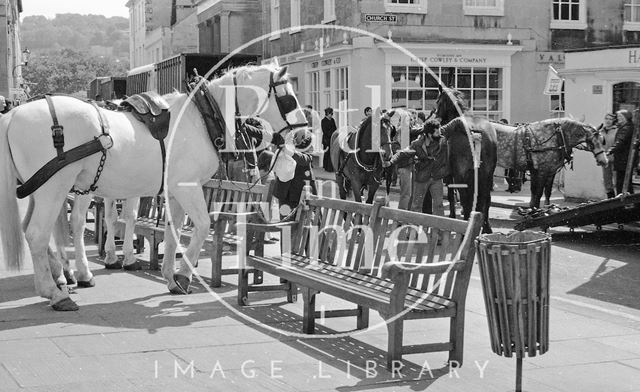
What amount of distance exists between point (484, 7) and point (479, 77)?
2.42 m

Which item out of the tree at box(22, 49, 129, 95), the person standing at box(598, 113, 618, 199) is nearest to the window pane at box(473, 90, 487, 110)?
the person standing at box(598, 113, 618, 199)

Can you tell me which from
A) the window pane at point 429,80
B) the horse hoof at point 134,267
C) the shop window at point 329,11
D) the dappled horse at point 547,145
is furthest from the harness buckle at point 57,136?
the shop window at point 329,11

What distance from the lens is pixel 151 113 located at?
10.2m

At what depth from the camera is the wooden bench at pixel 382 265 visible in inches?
283

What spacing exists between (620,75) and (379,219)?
15.4 metres

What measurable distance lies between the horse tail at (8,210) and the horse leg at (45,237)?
12 centimetres

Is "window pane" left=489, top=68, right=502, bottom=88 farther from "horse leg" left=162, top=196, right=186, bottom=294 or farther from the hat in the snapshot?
"horse leg" left=162, top=196, right=186, bottom=294

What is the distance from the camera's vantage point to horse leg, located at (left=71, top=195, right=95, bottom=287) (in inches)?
427

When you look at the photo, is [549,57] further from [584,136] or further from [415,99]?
[584,136]

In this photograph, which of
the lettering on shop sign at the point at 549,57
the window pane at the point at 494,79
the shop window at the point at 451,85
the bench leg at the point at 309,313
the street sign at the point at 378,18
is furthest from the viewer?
the lettering on shop sign at the point at 549,57

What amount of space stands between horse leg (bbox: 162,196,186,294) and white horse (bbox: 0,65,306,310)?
0.01 meters

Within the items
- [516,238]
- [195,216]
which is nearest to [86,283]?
[195,216]

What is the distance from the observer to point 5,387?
262 inches

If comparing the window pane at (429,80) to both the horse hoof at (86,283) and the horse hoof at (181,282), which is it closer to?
the horse hoof at (86,283)
